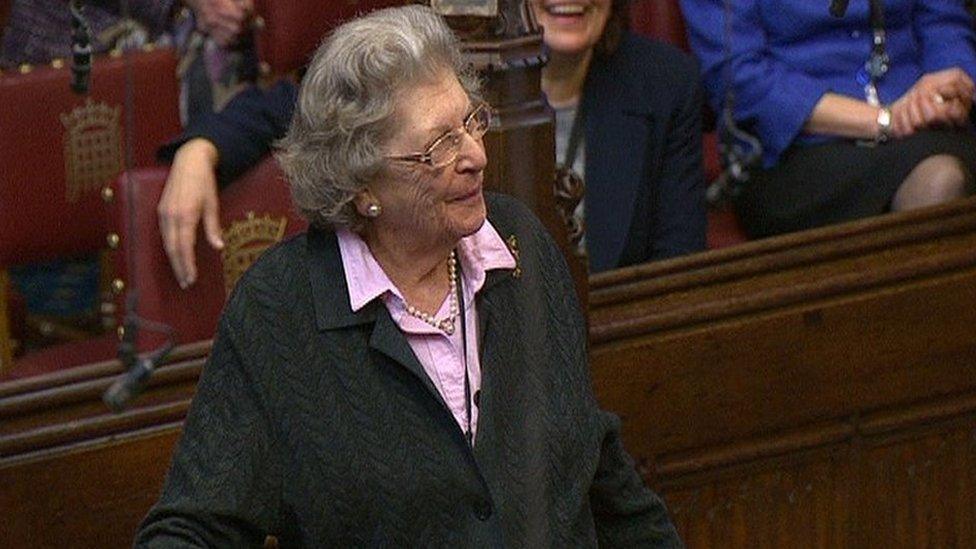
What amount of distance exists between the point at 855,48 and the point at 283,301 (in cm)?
191

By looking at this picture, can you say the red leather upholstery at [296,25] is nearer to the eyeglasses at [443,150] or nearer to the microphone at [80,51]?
the microphone at [80,51]

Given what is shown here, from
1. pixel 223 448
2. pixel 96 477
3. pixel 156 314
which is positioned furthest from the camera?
pixel 156 314

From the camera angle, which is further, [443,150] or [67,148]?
[67,148]

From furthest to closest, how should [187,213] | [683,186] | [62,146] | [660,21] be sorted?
[660,21]
[683,186]
[62,146]
[187,213]

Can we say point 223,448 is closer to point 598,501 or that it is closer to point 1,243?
point 598,501

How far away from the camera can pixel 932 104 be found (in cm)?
409

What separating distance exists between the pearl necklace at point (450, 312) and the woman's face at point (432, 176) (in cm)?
6

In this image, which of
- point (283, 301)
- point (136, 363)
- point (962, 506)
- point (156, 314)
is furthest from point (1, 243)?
point (962, 506)

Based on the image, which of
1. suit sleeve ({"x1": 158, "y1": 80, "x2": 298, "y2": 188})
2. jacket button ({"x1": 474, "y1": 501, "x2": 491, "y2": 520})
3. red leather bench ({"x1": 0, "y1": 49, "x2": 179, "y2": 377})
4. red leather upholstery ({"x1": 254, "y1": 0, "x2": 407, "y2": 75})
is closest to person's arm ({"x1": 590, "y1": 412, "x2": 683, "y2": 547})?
jacket button ({"x1": 474, "y1": 501, "x2": 491, "y2": 520})

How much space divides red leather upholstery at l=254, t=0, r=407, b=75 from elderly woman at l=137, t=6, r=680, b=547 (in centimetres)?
127

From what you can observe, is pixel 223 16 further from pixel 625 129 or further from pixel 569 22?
pixel 625 129

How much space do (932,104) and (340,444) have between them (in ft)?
6.27

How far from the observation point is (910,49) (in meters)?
4.25

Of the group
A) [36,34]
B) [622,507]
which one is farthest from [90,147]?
[622,507]
